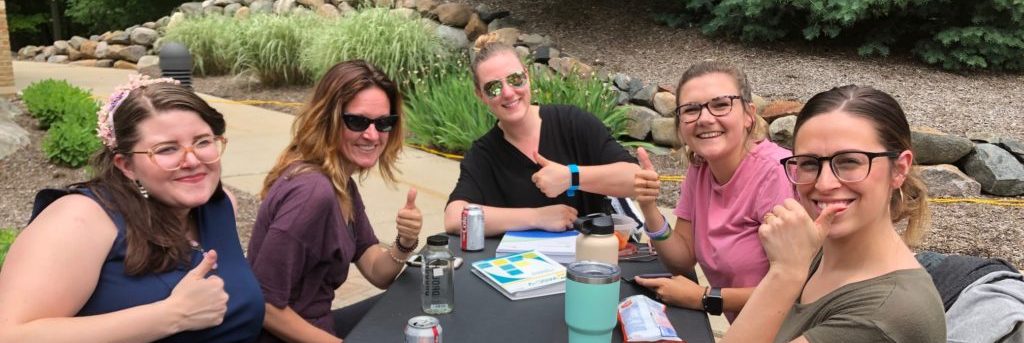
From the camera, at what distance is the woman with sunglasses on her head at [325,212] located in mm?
2455

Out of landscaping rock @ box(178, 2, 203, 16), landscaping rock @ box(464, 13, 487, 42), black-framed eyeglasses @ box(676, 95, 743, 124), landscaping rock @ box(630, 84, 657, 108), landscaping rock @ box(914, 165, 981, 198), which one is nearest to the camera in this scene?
black-framed eyeglasses @ box(676, 95, 743, 124)

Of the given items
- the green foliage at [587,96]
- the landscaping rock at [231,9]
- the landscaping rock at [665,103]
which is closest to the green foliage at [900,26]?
the landscaping rock at [665,103]

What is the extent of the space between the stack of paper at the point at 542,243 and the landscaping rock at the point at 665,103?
178 inches

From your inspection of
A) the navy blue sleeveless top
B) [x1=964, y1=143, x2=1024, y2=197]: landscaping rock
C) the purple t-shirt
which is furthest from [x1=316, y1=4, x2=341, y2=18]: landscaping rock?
the navy blue sleeveless top

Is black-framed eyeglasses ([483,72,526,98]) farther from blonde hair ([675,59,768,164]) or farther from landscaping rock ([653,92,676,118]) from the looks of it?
landscaping rock ([653,92,676,118])

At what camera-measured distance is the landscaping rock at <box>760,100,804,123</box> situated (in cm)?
678

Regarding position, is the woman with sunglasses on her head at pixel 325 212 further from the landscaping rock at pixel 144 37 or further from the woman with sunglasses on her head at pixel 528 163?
the landscaping rock at pixel 144 37

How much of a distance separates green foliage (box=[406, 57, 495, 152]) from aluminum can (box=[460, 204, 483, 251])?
13.4 ft

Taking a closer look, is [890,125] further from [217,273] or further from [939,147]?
[939,147]

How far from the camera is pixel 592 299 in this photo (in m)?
1.87

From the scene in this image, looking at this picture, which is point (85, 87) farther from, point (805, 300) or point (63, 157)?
point (805, 300)

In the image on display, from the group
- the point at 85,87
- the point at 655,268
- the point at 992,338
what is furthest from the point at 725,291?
the point at 85,87

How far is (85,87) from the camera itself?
11789 mm

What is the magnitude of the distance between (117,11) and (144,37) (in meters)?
9.13
